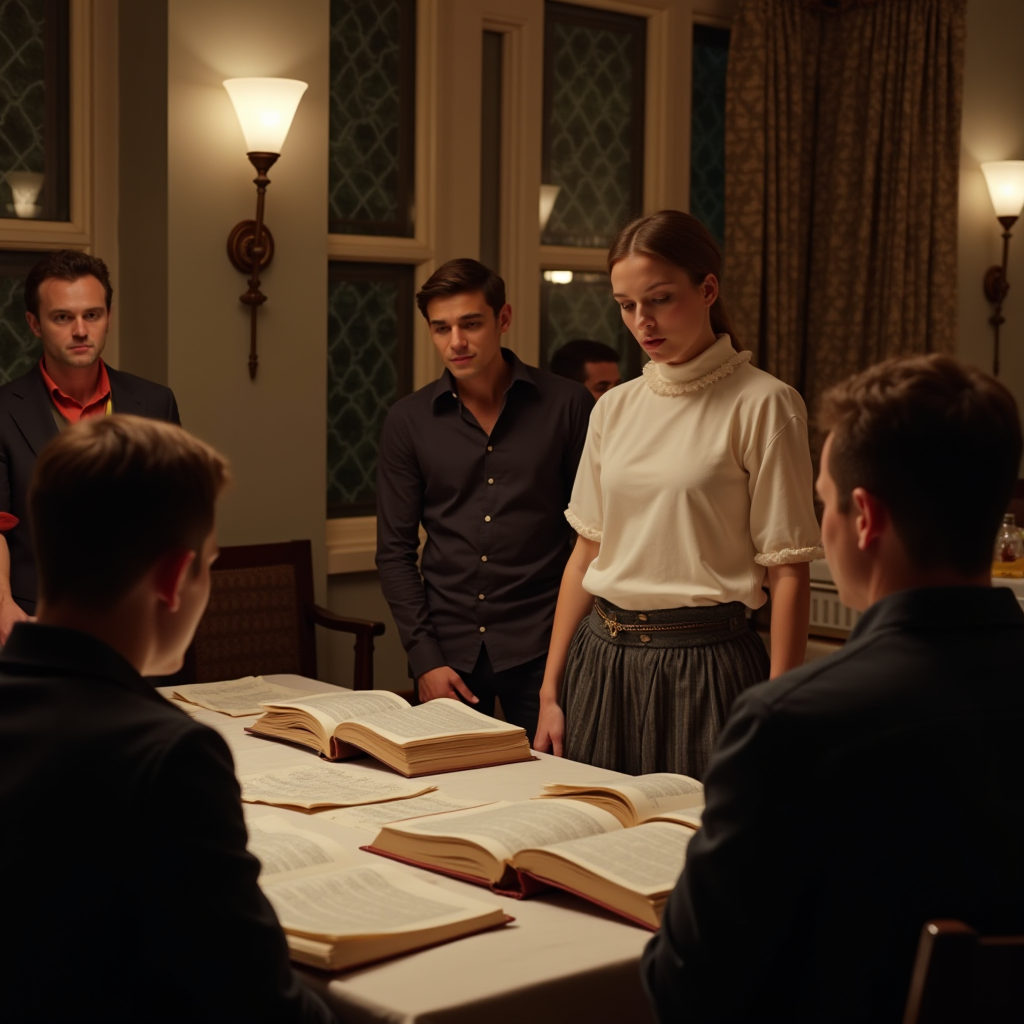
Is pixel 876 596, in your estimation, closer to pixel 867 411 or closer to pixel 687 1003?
pixel 867 411

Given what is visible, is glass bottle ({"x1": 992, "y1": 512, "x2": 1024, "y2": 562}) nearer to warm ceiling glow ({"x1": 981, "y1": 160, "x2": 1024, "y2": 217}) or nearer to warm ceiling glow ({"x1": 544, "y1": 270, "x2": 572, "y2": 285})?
warm ceiling glow ({"x1": 544, "y1": 270, "x2": 572, "y2": 285})

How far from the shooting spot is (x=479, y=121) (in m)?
4.68

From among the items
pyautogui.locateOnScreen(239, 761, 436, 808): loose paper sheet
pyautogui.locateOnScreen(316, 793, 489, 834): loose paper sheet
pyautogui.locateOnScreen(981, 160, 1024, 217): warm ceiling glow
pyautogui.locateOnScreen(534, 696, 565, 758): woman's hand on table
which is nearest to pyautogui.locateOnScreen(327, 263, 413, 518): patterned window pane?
pyautogui.locateOnScreen(534, 696, 565, 758): woman's hand on table

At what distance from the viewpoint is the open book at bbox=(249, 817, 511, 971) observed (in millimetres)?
1474

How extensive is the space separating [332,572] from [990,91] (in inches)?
147

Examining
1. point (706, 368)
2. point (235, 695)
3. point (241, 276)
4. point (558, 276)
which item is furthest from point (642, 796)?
point (558, 276)

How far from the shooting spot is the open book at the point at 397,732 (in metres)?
2.27

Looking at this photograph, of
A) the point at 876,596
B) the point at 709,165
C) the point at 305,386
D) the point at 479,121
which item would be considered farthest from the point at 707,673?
the point at 709,165

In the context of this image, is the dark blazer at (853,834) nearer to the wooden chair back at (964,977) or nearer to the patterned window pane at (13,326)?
the wooden chair back at (964,977)

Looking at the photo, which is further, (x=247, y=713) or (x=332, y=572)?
(x=332, y=572)

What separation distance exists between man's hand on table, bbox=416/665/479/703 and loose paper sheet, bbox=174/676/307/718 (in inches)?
13.8

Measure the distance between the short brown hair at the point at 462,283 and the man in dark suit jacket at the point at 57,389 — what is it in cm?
70

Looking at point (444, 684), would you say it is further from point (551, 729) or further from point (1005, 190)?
point (1005, 190)

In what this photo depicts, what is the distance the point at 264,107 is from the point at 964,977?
332cm
